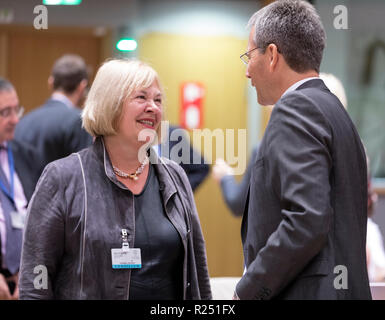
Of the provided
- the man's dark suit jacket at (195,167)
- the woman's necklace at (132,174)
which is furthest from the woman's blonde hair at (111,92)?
the man's dark suit jacket at (195,167)

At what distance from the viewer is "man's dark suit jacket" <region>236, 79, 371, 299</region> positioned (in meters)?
1.49

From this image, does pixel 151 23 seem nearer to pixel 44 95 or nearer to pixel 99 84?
pixel 44 95

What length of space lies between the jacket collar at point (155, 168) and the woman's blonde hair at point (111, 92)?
6cm

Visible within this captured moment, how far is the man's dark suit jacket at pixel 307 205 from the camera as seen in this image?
1494mm

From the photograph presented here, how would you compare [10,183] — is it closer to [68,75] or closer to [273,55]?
[68,75]

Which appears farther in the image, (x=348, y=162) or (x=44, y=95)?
(x=44, y=95)

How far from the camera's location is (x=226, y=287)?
232 centimetres

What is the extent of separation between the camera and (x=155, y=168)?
2141 millimetres

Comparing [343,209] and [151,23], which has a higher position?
[151,23]

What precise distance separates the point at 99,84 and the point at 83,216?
1.53ft

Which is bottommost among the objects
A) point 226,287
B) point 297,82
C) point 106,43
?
point 226,287

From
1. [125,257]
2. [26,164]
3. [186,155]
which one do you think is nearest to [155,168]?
[125,257]

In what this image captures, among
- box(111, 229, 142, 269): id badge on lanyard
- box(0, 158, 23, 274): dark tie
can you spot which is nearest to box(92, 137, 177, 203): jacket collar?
box(111, 229, 142, 269): id badge on lanyard

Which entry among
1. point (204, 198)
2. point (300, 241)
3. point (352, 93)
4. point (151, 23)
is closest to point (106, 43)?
point (151, 23)
